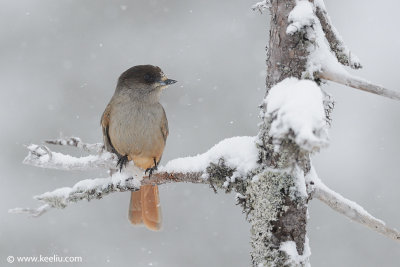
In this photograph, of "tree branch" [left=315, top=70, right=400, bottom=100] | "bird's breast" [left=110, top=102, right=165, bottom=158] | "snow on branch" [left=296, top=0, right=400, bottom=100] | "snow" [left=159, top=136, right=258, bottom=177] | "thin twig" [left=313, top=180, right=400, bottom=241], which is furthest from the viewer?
"bird's breast" [left=110, top=102, right=165, bottom=158]

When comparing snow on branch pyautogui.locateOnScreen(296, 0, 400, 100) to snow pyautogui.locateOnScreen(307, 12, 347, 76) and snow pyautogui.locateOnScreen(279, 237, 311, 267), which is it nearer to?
snow pyautogui.locateOnScreen(307, 12, 347, 76)

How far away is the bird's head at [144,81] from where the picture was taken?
505cm

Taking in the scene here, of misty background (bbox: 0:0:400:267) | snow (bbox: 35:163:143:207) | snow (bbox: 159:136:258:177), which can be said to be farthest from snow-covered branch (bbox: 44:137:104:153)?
misty background (bbox: 0:0:400:267)

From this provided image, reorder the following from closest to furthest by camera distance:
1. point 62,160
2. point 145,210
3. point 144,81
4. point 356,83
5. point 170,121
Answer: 1. point 356,83
2. point 62,160
3. point 145,210
4. point 144,81
5. point 170,121

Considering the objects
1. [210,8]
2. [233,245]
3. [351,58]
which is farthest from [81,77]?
[351,58]

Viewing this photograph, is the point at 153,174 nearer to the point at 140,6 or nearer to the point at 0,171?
the point at 0,171

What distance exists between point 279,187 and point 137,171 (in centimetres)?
148

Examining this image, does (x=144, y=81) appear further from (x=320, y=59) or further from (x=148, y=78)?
A: (x=320, y=59)

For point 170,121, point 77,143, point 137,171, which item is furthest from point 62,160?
point 170,121

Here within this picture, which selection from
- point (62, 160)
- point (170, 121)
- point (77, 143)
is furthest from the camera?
point (170, 121)

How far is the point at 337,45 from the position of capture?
2961 millimetres

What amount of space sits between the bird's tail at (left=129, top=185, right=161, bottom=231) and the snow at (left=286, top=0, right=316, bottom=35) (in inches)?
98.5

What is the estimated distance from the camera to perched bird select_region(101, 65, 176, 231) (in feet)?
15.7

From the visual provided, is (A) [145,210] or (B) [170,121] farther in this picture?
(B) [170,121]
